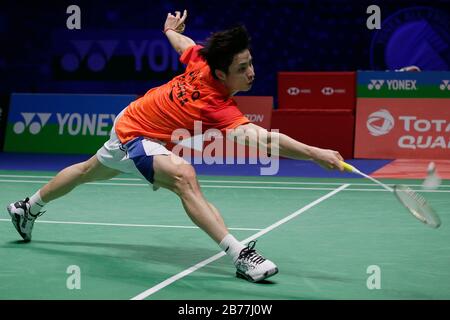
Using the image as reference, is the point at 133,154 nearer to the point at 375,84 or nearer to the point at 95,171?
the point at 95,171

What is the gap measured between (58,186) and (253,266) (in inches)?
63.2

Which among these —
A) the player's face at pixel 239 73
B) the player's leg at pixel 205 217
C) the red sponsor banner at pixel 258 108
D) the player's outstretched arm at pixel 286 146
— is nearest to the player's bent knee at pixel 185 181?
the player's leg at pixel 205 217

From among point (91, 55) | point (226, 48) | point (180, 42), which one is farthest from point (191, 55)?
point (91, 55)

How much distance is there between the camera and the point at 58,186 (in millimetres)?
5305

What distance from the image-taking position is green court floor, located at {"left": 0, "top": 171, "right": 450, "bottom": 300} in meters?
4.20

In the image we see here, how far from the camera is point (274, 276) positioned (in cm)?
450

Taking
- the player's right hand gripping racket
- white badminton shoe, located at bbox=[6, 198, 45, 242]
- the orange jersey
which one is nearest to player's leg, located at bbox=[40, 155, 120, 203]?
white badminton shoe, located at bbox=[6, 198, 45, 242]

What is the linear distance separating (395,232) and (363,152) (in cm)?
547

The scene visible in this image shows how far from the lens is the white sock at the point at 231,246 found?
14.5 feet

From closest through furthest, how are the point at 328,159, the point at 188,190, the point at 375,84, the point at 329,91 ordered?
the point at 328,159
the point at 188,190
the point at 375,84
the point at 329,91

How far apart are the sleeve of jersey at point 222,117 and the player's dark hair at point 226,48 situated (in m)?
0.21

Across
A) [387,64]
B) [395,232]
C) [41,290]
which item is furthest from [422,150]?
[41,290]

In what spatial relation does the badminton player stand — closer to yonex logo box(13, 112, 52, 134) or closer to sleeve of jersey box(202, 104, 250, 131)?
sleeve of jersey box(202, 104, 250, 131)

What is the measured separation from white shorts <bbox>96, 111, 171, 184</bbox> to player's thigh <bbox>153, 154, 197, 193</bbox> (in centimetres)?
4
